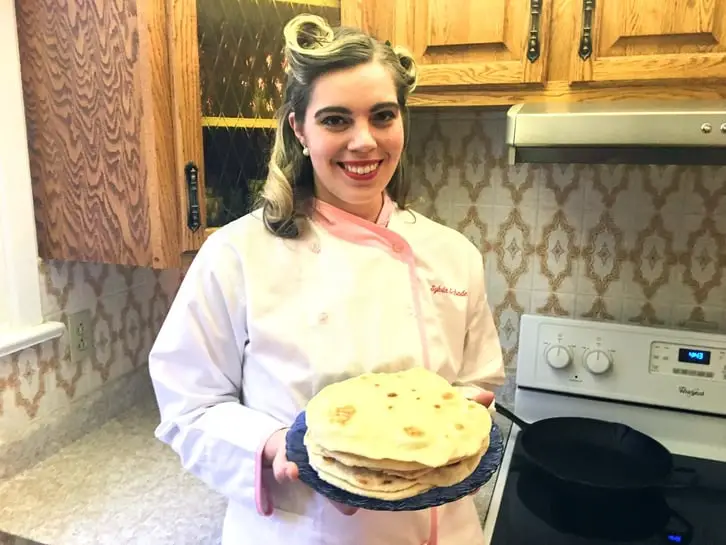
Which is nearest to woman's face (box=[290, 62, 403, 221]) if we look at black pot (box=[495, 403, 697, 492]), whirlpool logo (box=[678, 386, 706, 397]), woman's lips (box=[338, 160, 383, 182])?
woman's lips (box=[338, 160, 383, 182])

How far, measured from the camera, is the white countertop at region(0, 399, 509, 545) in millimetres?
1124

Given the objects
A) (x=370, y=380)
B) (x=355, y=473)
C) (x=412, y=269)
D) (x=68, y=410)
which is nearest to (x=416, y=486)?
(x=355, y=473)

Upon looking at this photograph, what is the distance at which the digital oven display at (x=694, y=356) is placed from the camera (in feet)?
4.77

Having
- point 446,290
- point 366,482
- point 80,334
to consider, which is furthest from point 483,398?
point 80,334

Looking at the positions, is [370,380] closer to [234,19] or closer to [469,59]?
[469,59]

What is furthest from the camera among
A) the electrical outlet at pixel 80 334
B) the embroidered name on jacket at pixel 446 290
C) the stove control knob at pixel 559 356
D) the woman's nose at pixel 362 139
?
the stove control knob at pixel 559 356

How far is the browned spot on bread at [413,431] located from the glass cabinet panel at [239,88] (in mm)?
698

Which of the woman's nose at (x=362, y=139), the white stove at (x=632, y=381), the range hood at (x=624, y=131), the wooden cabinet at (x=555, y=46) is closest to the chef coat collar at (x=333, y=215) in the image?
the woman's nose at (x=362, y=139)

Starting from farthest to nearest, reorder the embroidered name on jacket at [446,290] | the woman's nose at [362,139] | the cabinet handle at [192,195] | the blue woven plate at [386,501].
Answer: the cabinet handle at [192,195] < the embroidered name on jacket at [446,290] < the woman's nose at [362,139] < the blue woven plate at [386,501]

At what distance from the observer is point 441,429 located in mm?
806

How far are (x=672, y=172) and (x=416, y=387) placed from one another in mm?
947

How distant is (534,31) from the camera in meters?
1.21

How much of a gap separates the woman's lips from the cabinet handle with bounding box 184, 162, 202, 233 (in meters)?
0.42

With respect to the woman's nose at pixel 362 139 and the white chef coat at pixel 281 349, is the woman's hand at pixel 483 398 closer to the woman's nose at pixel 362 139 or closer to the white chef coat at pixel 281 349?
the white chef coat at pixel 281 349
